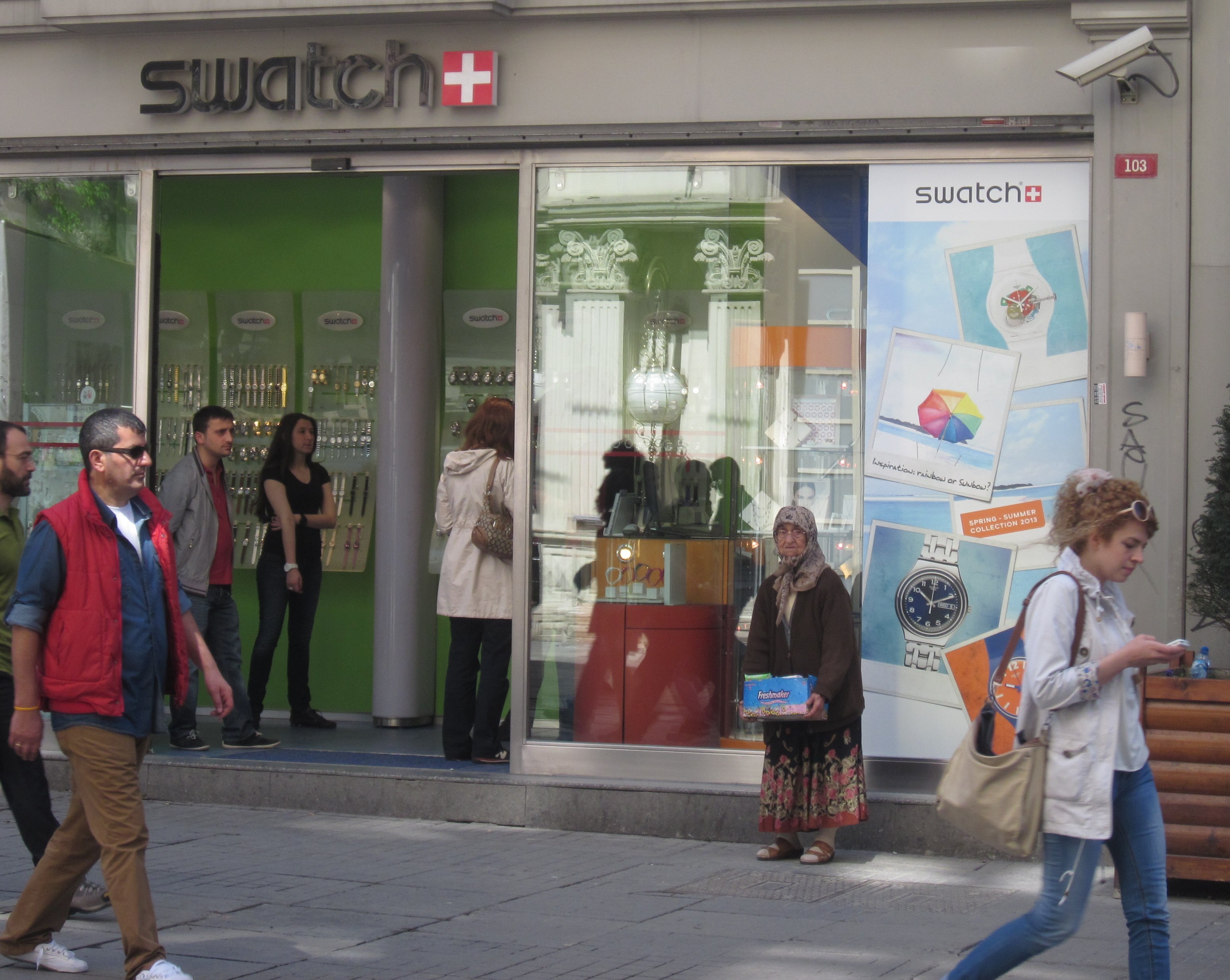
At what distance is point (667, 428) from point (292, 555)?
9.73 feet

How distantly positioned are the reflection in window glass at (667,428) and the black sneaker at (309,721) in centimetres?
264

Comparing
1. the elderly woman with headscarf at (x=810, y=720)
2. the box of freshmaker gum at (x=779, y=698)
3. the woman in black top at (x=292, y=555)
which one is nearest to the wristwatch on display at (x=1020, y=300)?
the elderly woman with headscarf at (x=810, y=720)

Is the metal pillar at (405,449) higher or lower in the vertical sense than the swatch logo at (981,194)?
lower

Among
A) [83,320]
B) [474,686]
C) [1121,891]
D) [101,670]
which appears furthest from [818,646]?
[83,320]

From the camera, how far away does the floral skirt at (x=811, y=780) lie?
7.22 metres

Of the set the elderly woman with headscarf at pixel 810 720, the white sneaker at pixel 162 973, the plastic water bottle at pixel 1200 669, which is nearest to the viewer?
the white sneaker at pixel 162 973

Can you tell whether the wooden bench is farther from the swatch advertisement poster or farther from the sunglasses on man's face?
the sunglasses on man's face

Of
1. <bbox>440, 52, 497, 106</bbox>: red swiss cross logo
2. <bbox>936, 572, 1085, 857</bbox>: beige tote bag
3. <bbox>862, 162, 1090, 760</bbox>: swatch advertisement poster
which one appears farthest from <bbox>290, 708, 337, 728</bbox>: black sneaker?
<bbox>936, 572, 1085, 857</bbox>: beige tote bag

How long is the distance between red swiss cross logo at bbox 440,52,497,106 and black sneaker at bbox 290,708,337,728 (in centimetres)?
439

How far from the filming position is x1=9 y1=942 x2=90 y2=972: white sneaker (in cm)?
521

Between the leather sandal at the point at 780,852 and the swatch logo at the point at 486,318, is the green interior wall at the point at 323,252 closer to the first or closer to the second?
the swatch logo at the point at 486,318

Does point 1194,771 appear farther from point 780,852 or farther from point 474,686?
point 474,686

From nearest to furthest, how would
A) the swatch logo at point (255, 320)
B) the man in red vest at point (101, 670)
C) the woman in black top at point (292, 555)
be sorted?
the man in red vest at point (101, 670) → the woman in black top at point (292, 555) → the swatch logo at point (255, 320)

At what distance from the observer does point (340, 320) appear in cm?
1102
